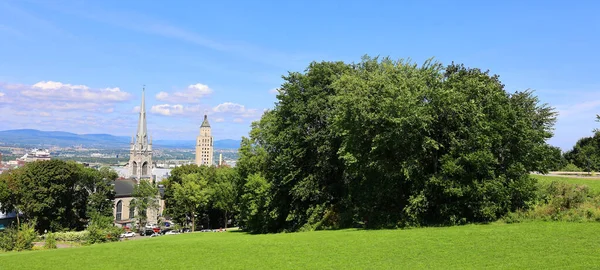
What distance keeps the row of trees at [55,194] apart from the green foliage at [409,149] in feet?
→ 150

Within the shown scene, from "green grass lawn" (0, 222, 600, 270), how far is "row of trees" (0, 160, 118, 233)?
147 ft

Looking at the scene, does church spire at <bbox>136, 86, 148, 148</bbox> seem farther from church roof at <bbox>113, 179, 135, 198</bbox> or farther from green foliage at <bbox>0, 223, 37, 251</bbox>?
green foliage at <bbox>0, 223, 37, 251</bbox>

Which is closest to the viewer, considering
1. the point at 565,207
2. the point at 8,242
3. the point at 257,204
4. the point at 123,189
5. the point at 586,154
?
the point at 565,207

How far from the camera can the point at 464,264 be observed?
50.9 ft

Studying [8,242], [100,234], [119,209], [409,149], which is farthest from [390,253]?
[119,209]

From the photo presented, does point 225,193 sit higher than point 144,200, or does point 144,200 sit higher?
point 225,193

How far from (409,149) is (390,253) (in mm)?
11149

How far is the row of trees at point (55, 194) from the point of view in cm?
6531

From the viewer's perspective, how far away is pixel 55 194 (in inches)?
2665

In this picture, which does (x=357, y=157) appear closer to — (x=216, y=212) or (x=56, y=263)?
(x=56, y=263)

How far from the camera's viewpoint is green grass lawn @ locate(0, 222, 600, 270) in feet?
51.4

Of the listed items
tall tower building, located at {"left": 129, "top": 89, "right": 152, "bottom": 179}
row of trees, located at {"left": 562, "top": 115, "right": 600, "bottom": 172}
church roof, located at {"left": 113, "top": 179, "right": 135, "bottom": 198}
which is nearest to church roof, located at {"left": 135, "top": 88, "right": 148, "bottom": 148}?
tall tower building, located at {"left": 129, "top": 89, "right": 152, "bottom": 179}

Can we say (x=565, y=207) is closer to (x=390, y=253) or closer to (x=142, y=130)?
(x=390, y=253)

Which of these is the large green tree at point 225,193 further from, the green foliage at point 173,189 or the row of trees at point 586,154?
the row of trees at point 586,154
